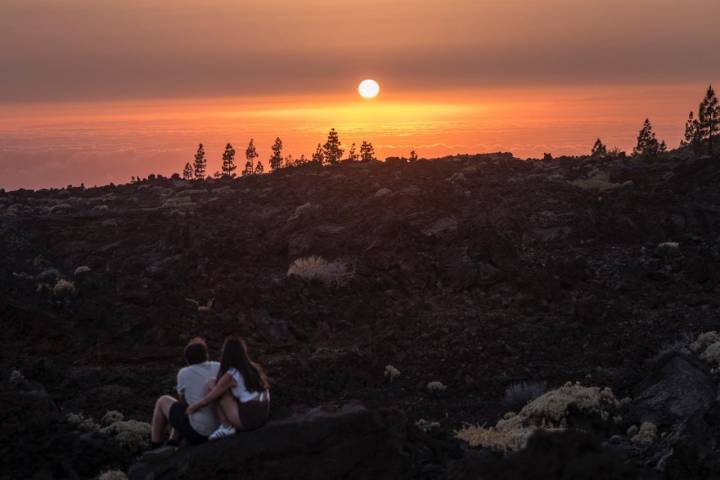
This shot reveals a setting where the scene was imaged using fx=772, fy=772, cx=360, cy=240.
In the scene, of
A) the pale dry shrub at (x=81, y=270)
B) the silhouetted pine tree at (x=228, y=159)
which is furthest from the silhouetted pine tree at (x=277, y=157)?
the pale dry shrub at (x=81, y=270)

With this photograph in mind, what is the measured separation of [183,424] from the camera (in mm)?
10938

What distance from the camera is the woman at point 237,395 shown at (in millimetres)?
10469

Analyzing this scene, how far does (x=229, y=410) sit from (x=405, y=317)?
41.6 ft

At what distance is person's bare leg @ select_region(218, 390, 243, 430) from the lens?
1051 cm

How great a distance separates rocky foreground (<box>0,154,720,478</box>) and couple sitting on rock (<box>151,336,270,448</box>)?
1.55 ft

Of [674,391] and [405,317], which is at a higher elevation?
[405,317]

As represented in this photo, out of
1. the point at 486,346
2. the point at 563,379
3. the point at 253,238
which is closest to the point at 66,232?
the point at 253,238

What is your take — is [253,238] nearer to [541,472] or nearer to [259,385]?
[259,385]

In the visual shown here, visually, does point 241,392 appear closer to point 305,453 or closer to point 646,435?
point 305,453

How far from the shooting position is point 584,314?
2175 centimetres

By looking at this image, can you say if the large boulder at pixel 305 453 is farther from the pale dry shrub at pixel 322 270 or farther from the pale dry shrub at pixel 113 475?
the pale dry shrub at pixel 322 270

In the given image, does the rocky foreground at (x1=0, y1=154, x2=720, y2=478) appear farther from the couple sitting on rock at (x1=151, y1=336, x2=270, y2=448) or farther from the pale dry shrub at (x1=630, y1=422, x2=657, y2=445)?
the couple sitting on rock at (x1=151, y1=336, x2=270, y2=448)

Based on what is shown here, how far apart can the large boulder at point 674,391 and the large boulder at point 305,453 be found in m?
6.29

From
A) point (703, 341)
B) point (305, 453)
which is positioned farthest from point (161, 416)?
point (703, 341)
